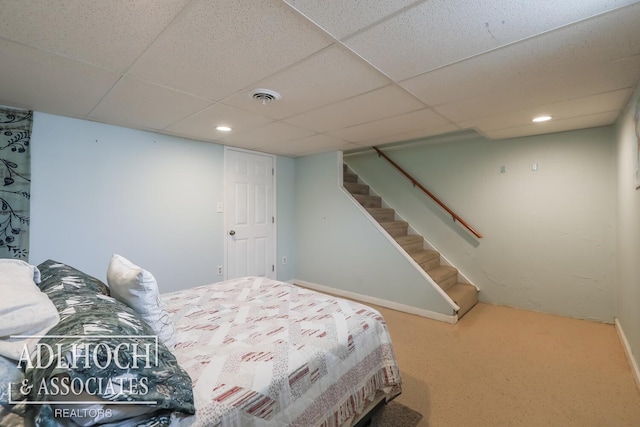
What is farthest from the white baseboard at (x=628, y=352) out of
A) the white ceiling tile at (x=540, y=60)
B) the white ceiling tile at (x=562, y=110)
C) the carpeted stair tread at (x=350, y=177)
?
the carpeted stair tread at (x=350, y=177)

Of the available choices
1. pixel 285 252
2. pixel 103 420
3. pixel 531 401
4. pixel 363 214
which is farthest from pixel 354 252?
pixel 103 420

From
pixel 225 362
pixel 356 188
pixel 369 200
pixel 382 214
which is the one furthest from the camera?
pixel 356 188

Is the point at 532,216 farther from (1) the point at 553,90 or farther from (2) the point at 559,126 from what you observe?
(1) the point at 553,90

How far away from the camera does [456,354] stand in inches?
91.5

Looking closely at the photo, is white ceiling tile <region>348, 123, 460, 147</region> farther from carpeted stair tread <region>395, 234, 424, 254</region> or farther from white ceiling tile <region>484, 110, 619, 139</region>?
carpeted stair tread <region>395, 234, 424, 254</region>

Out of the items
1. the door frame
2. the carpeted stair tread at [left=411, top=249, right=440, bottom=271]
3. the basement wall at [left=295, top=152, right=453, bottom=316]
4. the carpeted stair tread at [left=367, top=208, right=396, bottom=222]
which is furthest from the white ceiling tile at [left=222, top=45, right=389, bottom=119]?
the carpeted stair tread at [left=411, top=249, right=440, bottom=271]

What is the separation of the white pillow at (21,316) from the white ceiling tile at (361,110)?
2.06 metres

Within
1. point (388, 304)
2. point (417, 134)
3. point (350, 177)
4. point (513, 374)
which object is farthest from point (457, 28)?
point (350, 177)

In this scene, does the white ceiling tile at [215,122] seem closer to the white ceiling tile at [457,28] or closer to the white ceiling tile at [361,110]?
the white ceiling tile at [361,110]

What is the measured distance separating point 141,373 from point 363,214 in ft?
10.4

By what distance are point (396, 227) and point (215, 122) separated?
9.19ft

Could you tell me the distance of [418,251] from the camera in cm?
388

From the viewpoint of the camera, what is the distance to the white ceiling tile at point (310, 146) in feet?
11.0

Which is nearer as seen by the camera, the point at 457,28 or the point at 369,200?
the point at 457,28
